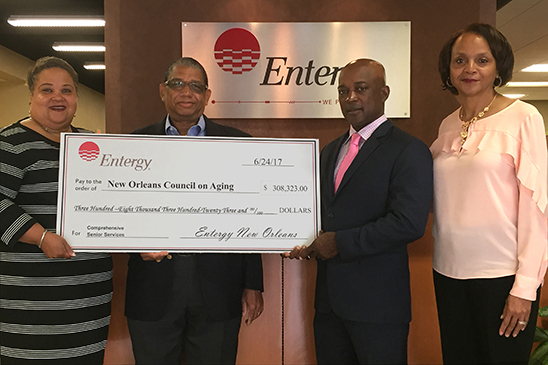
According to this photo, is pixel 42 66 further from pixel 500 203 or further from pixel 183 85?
pixel 500 203

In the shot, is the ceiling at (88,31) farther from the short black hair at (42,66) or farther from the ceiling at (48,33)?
the short black hair at (42,66)

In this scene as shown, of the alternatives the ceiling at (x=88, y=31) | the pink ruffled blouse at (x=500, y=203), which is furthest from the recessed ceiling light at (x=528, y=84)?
the pink ruffled blouse at (x=500, y=203)

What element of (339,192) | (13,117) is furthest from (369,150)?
(13,117)

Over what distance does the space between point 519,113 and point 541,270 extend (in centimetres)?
59

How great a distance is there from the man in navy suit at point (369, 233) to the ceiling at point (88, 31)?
166 inches

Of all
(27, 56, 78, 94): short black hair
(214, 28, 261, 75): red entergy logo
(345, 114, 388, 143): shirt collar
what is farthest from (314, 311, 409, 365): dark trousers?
(214, 28, 261, 75): red entergy logo

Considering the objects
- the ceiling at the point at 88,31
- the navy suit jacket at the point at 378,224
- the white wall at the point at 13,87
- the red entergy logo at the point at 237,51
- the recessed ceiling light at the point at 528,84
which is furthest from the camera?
the recessed ceiling light at the point at 528,84

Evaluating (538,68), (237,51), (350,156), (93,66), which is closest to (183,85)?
(350,156)

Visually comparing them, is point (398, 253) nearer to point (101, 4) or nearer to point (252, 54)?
point (252, 54)

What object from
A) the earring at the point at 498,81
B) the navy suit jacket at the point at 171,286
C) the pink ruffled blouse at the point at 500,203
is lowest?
the navy suit jacket at the point at 171,286

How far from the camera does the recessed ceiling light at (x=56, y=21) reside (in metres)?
5.46

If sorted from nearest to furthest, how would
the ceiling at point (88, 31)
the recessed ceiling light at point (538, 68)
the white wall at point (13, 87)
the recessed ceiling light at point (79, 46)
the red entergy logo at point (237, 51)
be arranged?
1. the red entergy logo at point (237, 51)
2. the ceiling at point (88, 31)
3. the recessed ceiling light at point (79, 46)
4. the white wall at point (13, 87)
5. the recessed ceiling light at point (538, 68)

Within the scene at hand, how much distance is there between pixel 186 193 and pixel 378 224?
0.82 metres

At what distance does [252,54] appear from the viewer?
3.00 m
